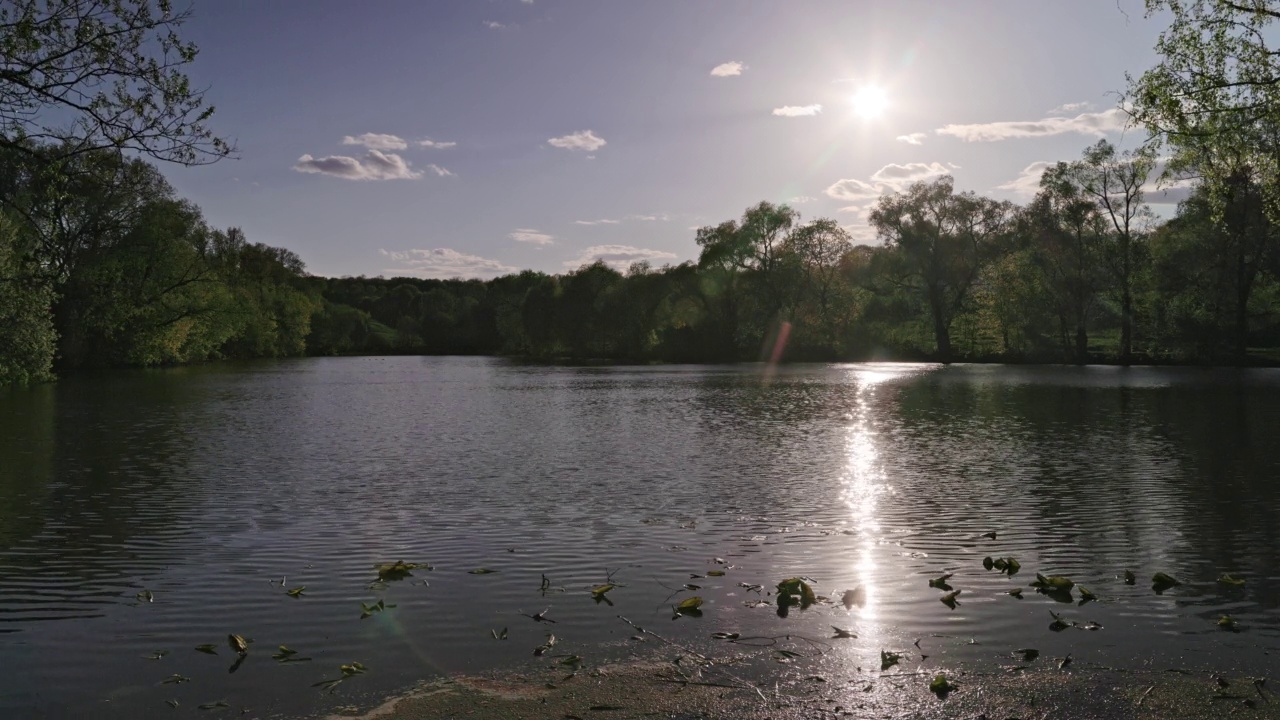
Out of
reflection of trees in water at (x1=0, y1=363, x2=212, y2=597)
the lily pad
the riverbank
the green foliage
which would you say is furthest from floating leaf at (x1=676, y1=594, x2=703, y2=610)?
the green foliage

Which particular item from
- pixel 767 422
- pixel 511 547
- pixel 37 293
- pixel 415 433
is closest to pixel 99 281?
pixel 37 293

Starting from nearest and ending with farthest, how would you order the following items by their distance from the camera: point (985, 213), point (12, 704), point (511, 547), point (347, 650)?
point (12, 704)
point (347, 650)
point (511, 547)
point (985, 213)

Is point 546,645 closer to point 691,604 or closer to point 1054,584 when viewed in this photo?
point 691,604

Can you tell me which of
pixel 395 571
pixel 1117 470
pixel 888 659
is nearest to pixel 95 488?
pixel 395 571

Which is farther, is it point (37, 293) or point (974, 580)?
point (37, 293)

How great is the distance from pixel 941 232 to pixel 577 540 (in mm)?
95266

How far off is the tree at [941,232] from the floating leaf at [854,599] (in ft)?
314

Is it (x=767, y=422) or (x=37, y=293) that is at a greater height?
(x=37, y=293)

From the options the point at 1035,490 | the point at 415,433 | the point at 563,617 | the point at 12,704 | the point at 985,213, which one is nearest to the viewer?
the point at 12,704

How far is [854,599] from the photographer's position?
1127 cm

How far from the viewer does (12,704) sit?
27.0 feet

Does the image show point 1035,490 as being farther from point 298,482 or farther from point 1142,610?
point 298,482

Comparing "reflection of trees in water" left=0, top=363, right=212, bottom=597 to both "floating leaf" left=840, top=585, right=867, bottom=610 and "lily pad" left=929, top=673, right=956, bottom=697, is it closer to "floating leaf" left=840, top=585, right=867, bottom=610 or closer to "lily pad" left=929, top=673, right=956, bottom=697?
"floating leaf" left=840, top=585, right=867, bottom=610

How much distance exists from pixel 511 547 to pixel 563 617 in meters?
4.14
